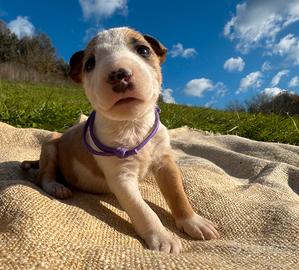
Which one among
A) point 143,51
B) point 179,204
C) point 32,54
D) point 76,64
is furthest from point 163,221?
point 32,54

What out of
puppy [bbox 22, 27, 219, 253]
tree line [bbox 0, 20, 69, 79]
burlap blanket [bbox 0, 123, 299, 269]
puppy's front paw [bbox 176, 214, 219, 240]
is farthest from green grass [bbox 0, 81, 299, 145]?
tree line [bbox 0, 20, 69, 79]

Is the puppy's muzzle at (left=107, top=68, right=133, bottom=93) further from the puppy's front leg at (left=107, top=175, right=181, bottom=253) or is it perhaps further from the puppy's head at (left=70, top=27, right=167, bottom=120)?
the puppy's front leg at (left=107, top=175, right=181, bottom=253)

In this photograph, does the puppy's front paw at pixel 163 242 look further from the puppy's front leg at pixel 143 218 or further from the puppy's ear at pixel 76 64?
the puppy's ear at pixel 76 64

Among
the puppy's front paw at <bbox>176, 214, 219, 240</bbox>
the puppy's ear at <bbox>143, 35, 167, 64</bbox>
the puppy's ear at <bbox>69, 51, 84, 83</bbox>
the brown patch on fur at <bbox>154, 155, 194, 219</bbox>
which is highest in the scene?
the puppy's ear at <bbox>143, 35, 167, 64</bbox>

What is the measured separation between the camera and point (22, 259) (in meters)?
1.42

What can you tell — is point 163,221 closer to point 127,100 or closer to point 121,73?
point 127,100

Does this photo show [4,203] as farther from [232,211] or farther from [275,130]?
[275,130]

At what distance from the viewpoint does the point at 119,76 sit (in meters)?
2.07

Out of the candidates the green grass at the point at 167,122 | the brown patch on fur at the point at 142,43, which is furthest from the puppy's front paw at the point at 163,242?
the green grass at the point at 167,122

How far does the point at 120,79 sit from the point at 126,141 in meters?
0.53

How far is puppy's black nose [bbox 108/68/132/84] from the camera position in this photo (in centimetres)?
207

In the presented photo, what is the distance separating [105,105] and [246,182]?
1.76m

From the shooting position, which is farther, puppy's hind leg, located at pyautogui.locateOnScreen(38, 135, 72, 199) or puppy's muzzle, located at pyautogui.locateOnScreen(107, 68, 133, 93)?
puppy's hind leg, located at pyautogui.locateOnScreen(38, 135, 72, 199)

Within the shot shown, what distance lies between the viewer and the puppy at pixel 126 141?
83.4 inches
